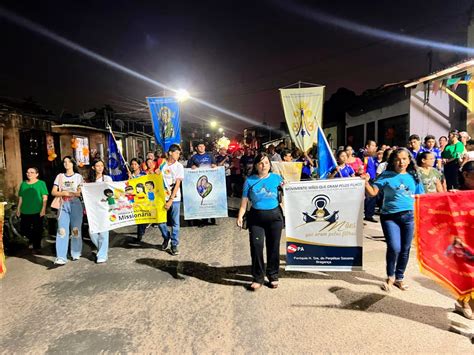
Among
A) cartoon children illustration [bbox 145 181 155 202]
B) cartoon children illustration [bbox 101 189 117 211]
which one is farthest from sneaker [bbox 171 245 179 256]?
cartoon children illustration [bbox 101 189 117 211]

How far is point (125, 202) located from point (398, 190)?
4537mm

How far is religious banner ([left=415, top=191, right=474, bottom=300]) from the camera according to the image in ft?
9.91

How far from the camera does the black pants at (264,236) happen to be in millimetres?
4230

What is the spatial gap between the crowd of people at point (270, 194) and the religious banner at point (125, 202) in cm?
18

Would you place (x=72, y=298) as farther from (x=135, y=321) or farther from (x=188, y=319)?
(x=188, y=319)

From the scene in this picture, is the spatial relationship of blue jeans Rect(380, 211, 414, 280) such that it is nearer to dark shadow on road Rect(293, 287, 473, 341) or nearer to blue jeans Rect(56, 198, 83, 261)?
dark shadow on road Rect(293, 287, 473, 341)

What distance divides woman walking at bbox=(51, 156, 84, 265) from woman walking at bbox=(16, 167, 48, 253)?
80 cm

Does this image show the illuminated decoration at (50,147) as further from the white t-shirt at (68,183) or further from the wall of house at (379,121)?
the wall of house at (379,121)

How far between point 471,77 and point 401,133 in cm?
408

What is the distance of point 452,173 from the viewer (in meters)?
8.07

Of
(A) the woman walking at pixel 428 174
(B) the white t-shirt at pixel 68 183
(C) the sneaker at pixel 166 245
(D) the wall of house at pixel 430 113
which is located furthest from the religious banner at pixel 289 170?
(D) the wall of house at pixel 430 113

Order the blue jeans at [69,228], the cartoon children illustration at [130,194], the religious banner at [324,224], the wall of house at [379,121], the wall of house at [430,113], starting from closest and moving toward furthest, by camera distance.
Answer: the religious banner at [324,224] < the blue jeans at [69,228] < the cartoon children illustration at [130,194] < the wall of house at [430,113] < the wall of house at [379,121]

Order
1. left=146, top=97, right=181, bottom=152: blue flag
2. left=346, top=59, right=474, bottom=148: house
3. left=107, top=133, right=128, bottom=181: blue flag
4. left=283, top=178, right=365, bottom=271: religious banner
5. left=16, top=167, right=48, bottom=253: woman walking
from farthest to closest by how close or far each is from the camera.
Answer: left=346, top=59, right=474, bottom=148: house → left=146, top=97, right=181, bottom=152: blue flag → left=107, top=133, right=128, bottom=181: blue flag → left=16, top=167, right=48, bottom=253: woman walking → left=283, top=178, right=365, bottom=271: religious banner

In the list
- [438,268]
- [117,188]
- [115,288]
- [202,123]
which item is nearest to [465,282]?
[438,268]
